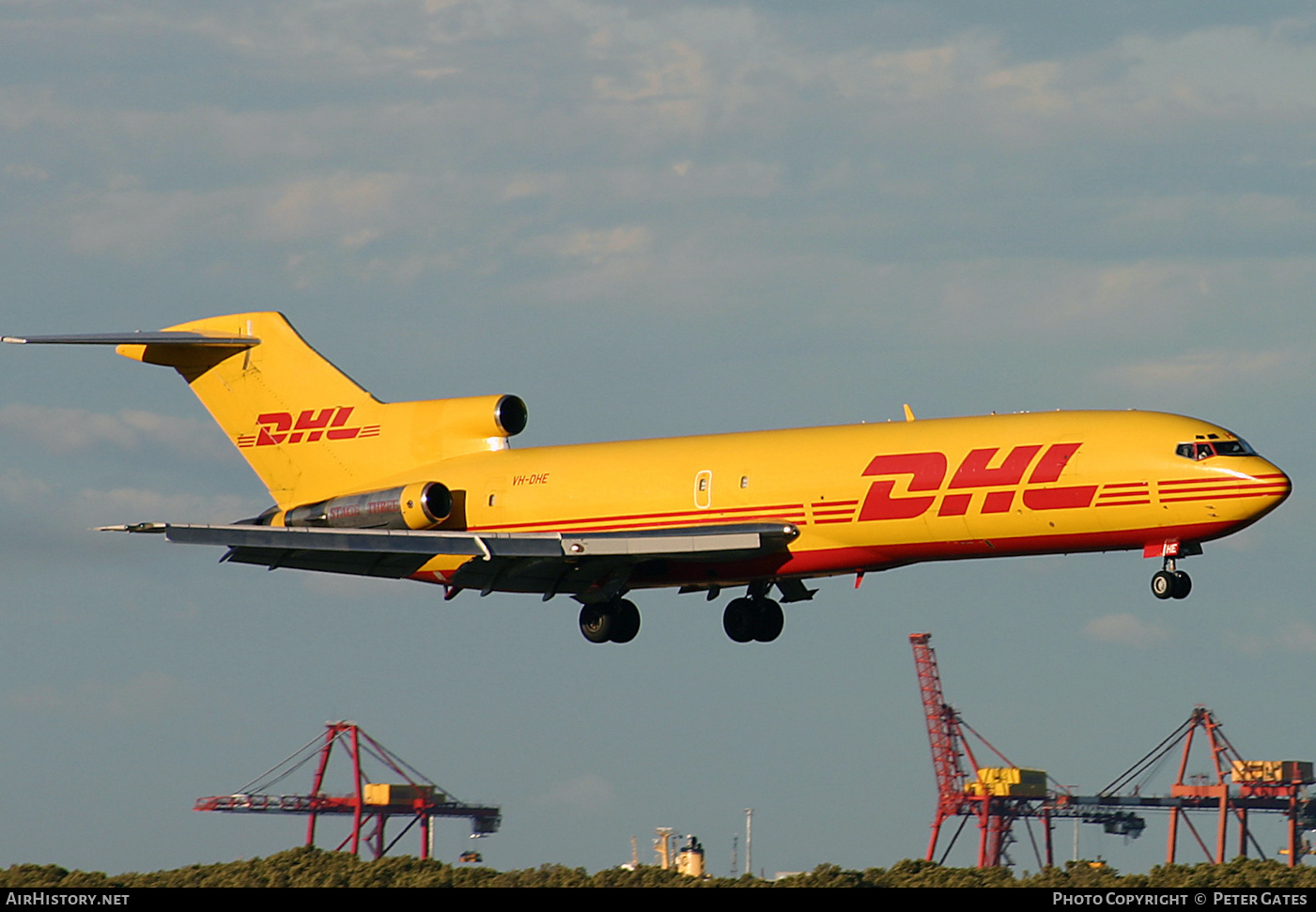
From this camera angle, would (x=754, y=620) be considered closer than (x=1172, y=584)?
No

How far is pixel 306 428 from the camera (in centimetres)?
5588

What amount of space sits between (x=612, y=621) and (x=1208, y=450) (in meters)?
16.5

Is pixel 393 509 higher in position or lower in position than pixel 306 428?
lower

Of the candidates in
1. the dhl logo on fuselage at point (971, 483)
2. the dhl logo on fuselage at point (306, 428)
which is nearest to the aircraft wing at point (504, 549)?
the dhl logo on fuselage at point (971, 483)

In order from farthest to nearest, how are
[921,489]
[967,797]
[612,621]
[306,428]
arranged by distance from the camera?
[967,797] < [306,428] < [612,621] < [921,489]

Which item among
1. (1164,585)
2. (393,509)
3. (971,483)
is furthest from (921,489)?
(393,509)

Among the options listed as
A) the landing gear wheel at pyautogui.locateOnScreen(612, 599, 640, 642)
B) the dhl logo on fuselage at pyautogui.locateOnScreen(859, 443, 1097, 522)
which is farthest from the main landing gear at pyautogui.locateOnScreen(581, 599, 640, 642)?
the dhl logo on fuselage at pyautogui.locateOnScreen(859, 443, 1097, 522)

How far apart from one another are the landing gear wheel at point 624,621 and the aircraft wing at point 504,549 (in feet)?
3.82

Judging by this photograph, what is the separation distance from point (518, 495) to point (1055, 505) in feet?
48.6

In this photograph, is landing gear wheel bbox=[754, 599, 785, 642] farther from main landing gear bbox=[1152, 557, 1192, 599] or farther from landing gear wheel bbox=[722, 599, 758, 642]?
main landing gear bbox=[1152, 557, 1192, 599]

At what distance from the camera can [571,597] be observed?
171ft

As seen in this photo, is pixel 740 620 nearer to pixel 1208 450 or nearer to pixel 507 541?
pixel 507 541

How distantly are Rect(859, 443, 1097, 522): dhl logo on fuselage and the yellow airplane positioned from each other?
46 mm
